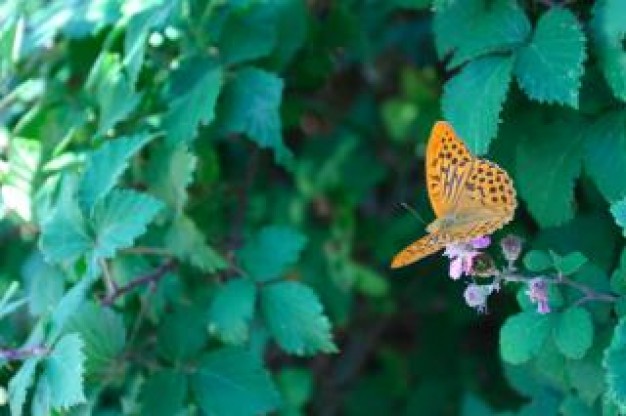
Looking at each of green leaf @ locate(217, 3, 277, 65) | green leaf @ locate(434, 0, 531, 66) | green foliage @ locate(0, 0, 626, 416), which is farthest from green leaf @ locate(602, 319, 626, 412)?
green leaf @ locate(217, 3, 277, 65)

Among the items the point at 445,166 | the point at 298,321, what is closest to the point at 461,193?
the point at 445,166

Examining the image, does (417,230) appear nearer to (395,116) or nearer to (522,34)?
(395,116)

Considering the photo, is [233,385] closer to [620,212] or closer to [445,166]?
[445,166]

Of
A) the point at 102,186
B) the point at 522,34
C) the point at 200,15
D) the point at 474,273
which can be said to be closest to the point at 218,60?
the point at 200,15

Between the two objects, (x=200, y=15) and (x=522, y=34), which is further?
(x=200, y=15)

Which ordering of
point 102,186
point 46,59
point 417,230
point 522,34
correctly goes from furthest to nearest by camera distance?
point 417,230 < point 46,59 < point 102,186 < point 522,34

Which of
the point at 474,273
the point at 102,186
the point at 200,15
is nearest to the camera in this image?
the point at 474,273
